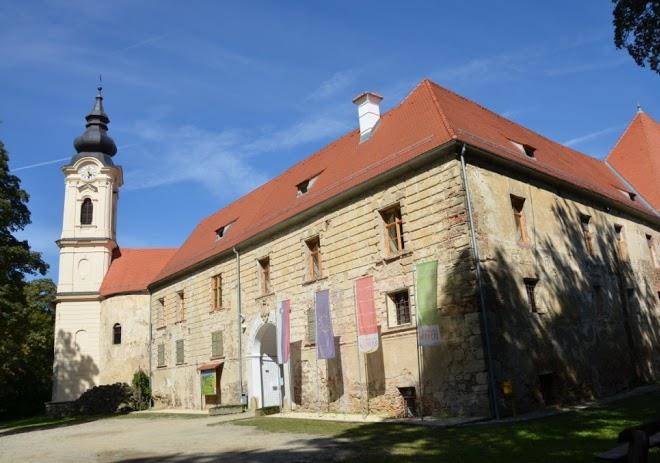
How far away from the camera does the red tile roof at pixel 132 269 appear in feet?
109

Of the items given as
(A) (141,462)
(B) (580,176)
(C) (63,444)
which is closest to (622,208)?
(B) (580,176)

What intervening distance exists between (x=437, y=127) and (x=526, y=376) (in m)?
7.04

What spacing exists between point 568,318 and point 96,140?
3140 cm

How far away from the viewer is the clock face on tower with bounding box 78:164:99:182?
121 ft

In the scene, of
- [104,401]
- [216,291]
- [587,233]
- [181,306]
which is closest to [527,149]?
[587,233]

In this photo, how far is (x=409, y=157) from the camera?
51.4 feet

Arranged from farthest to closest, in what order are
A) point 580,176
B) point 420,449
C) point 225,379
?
1. point 225,379
2. point 580,176
3. point 420,449

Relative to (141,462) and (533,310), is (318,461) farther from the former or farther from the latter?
(533,310)

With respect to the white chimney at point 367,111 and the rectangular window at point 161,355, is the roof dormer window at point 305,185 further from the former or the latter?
the rectangular window at point 161,355

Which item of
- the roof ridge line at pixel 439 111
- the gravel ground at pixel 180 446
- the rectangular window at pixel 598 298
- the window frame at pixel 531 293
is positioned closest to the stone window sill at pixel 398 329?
the window frame at pixel 531 293

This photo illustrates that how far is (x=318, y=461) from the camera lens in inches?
360

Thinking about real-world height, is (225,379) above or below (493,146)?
below

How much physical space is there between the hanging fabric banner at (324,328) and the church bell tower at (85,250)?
21.2 metres

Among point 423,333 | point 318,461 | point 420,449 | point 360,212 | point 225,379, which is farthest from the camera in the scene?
point 225,379
